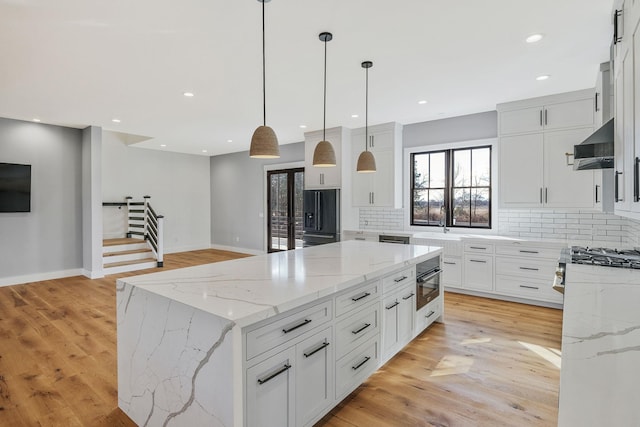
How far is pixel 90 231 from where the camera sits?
Answer: 19.2 feet

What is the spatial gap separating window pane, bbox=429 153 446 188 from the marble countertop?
8.89ft

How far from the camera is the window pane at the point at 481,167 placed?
511 centimetres

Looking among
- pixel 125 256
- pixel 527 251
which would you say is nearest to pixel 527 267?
pixel 527 251

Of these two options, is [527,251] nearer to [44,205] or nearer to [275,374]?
[275,374]

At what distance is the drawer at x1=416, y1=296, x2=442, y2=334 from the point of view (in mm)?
3217

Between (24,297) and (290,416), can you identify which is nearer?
(290,416)

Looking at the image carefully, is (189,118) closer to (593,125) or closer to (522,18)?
(522,18)

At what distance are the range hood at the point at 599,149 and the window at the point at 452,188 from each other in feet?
9.02

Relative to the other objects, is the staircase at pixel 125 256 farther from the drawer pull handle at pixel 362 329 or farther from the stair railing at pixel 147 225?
the drawer pull handle at pixel 362 329

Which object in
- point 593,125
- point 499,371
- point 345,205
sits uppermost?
point 593,125

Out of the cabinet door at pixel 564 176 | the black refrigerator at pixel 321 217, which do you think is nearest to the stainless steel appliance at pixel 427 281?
the cabinet door at pixel 564 176

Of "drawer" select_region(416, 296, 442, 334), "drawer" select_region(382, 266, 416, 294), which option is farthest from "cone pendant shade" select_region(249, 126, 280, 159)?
"drawer" select_region(416, 296, 442, 334)

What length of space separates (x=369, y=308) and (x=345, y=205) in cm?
368

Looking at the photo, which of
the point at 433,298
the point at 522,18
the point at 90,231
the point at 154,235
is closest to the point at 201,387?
the point at 433,298
